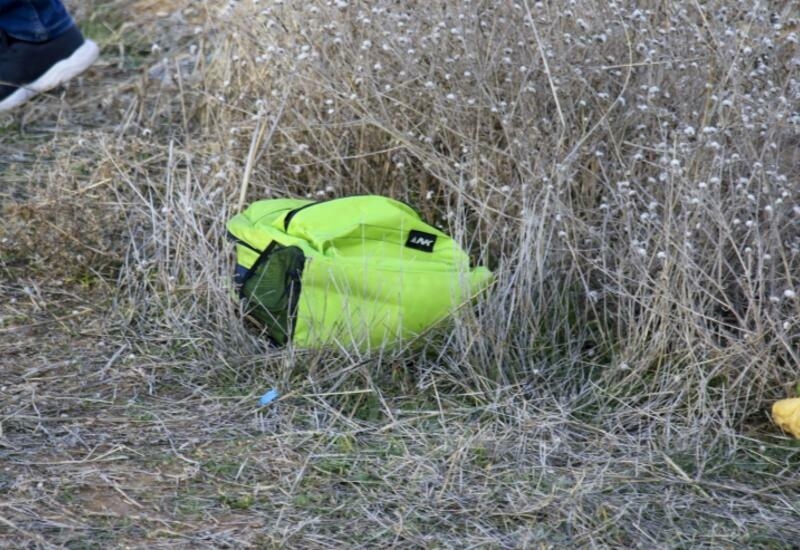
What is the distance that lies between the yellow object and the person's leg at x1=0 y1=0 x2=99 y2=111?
2.96m

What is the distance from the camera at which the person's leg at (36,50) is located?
4535 mm

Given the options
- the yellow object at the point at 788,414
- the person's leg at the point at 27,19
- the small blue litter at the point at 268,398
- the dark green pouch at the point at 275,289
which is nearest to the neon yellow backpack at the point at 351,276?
the dark green pouch at the point at 275,289

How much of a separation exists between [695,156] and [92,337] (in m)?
1.73

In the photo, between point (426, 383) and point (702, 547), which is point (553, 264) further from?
point (702, 547)

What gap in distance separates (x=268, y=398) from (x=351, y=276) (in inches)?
15.2

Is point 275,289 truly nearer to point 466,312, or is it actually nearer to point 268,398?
point 268,398

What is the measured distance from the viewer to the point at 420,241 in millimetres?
3449

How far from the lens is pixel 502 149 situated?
12.3 ft

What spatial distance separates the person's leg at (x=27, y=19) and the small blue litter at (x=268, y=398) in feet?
6.80

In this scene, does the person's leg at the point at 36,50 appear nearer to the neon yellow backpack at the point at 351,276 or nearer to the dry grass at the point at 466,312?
the dry grass at the point at 466,312

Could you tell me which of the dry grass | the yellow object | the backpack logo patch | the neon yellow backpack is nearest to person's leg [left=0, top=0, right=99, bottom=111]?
the dry grass

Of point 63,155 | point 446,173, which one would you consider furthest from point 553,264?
point 63,155

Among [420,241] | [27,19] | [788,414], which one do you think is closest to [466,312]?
[420,241]

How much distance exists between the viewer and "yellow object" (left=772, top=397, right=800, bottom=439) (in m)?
2.98
